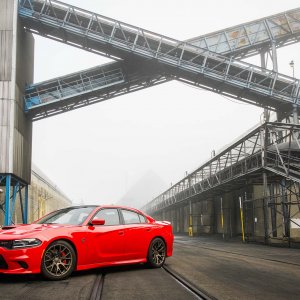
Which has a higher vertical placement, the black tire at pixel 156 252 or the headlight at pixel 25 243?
A: the headlight at pixel 25 243

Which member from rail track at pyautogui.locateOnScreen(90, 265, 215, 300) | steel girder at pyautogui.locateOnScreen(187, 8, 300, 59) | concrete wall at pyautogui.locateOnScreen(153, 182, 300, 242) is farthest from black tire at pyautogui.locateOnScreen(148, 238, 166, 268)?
steel girder at pyautogui.locateOnScreen(187, 8, 300, 59)

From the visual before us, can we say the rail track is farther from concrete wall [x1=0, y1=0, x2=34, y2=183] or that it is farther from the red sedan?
concrete wall [x1=0, y1=0, x2=34, y2=183]

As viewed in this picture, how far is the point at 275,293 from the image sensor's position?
18.8 feet

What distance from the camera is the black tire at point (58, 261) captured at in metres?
6.48

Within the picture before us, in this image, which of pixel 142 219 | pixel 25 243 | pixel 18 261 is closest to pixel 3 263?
pixel 18 261

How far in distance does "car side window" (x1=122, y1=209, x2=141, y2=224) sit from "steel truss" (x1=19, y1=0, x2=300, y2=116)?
20997 millimetres

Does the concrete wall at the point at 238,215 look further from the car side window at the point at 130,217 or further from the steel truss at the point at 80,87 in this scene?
the car side window at the point at 130,217

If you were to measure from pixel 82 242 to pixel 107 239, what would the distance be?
0.62m

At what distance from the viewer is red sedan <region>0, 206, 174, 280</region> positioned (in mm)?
6266

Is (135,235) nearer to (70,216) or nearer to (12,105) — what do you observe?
(70,216)

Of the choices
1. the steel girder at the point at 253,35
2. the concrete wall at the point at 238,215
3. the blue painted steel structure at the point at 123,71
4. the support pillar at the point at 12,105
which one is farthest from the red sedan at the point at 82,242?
the steel girder at the point at 253,35

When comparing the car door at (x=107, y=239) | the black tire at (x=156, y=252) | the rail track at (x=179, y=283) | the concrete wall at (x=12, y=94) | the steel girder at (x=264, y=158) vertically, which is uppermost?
the concrete wall at (x=12, y=94)

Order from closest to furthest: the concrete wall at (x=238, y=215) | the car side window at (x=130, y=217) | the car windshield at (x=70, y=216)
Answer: the car windshield at (x=70, y=216)
the car side window at (x=130, y=217)
the concrete wall at (x=238, y=215)

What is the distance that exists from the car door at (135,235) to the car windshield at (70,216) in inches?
32.9
